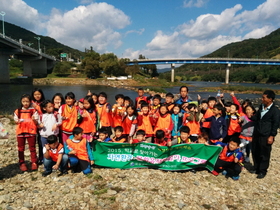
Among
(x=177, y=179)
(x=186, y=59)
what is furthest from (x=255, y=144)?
(x=186, y=59)

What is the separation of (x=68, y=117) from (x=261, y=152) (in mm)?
6047

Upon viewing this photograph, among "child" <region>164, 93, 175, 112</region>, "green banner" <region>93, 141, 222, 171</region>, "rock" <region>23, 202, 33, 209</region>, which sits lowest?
"rock" <region>23, 202, 33, 209</region>

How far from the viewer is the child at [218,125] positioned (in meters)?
6.55

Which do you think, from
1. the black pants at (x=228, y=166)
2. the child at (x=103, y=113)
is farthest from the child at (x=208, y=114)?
the child at (x=103, y=113)

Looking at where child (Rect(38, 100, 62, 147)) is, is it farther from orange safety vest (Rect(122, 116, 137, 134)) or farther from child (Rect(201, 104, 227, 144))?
child (Rect(201, 104, 227, 144))

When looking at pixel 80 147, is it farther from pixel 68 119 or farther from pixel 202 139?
pixel 202 139

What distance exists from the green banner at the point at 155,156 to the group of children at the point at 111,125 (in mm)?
261

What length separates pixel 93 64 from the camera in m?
80.9

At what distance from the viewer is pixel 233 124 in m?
6.84

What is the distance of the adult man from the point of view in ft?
18.9

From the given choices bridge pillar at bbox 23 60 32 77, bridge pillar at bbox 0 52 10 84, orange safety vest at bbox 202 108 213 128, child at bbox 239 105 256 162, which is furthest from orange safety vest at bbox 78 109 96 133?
bridge pillar at bbox 23 60 32 77

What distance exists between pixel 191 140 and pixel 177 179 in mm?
1657

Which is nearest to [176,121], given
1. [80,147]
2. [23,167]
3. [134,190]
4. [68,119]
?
[134,190]

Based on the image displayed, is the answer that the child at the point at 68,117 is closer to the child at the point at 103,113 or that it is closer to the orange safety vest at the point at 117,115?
the child at the point at 103,113
